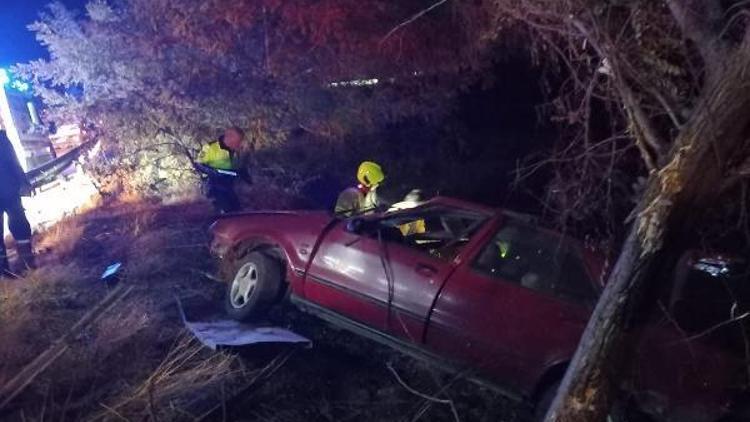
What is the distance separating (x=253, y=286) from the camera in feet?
18.2

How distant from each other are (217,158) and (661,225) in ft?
21.3

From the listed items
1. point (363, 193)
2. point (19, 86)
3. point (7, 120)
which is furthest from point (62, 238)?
point (19, 86)

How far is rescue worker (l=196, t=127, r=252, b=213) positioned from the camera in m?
7.99

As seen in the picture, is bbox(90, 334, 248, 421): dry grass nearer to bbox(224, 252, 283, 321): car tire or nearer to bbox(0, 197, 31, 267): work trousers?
bbox(224, 252, 283, 321): car tire

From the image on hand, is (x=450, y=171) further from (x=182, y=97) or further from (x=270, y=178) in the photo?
(x=182, y=97)

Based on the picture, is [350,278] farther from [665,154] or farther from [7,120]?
[7,120]

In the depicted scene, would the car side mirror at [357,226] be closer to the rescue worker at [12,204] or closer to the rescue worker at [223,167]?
the rescue worker at [223,167]

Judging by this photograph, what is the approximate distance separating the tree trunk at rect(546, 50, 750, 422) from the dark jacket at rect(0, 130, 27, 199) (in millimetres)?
7141

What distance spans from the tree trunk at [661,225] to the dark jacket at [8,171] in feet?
23.4

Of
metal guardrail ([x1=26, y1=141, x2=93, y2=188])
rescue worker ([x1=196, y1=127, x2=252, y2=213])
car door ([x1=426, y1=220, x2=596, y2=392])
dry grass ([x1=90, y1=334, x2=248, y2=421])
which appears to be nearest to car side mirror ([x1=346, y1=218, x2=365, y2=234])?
car door ([x1=426, y1=220, x2=596, y2=392])

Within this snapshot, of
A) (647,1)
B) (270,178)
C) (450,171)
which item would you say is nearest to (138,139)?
(270,178)

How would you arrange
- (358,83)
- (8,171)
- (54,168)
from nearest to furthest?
(8,171), (358,83), (54,168)

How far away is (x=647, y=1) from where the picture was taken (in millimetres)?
3404

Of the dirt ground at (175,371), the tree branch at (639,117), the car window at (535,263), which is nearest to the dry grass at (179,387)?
the dirt ground at (175,371)
